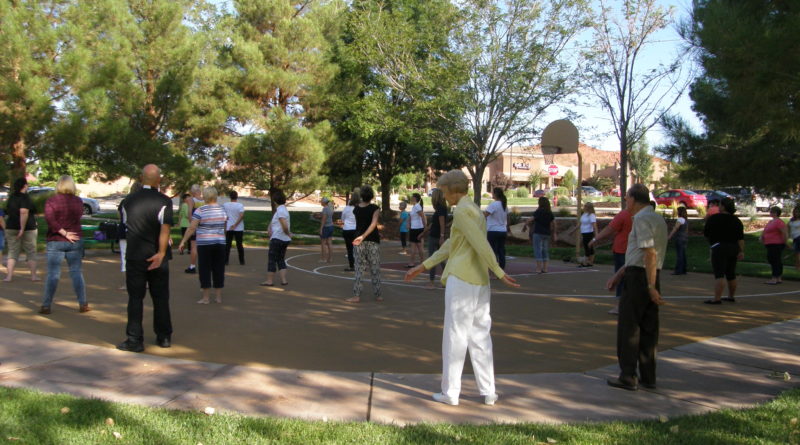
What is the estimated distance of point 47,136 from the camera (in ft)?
53.5

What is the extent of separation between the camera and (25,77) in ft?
51.4

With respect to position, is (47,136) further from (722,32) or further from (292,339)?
(722,32)

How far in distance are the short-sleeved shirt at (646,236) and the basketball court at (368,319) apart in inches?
49.7

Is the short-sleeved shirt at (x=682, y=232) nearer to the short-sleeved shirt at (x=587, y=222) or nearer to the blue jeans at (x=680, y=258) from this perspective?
the blue jeans at (x=680, y=258)

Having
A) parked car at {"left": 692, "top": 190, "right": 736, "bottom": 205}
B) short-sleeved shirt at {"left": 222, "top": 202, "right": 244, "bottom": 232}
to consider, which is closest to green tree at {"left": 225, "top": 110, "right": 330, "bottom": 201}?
short-sleeved shirt at {"left": 222, "top": 202, "right": 244, "bottom": 232}

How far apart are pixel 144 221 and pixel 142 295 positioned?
2.46ft

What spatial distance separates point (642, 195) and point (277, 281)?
7358 mm

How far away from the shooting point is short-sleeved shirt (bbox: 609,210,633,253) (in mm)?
8945

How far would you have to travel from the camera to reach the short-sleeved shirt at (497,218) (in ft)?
41.8

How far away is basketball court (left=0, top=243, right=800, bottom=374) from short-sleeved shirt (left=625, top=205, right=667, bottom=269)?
1262 millimetres

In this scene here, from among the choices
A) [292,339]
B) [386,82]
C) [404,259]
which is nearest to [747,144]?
[404,259]

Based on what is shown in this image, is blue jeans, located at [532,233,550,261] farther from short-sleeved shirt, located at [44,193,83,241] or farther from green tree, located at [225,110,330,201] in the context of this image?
green tree, located at [225,110,330,201]

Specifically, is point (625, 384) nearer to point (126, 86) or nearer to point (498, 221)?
point (498, 221)

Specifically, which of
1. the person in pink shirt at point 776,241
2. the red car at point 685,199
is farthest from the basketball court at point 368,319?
the red car at point 685,199
